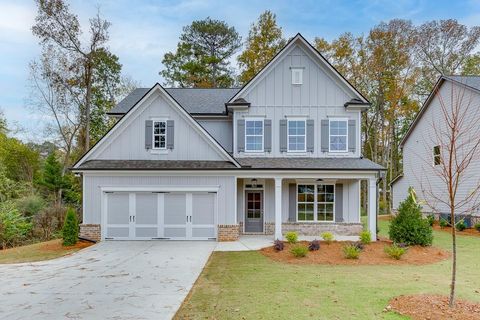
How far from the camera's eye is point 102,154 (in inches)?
622

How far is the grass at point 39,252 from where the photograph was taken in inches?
476

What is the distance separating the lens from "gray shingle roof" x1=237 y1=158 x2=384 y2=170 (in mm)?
15109

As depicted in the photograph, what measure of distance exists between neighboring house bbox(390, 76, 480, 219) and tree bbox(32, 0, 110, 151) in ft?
A: 73.6

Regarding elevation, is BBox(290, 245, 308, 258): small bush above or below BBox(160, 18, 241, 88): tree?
below

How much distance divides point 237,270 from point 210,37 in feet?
97.6

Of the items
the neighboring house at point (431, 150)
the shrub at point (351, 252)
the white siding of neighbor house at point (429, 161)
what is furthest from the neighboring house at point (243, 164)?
the white siding of neighbor house at point (429, 161)

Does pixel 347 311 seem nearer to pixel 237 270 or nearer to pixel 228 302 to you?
pixel 228 302

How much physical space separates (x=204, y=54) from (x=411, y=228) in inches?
1078

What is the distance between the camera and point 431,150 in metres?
22.9

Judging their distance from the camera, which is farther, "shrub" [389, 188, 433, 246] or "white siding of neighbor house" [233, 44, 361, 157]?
"white siding of neighbor house" [233, 44, 361, 157]

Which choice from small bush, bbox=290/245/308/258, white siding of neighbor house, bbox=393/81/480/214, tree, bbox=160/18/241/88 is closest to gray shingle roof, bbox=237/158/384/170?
small bush, bbox=290/245/308/258

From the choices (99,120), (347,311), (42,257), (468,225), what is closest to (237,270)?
(347,311)

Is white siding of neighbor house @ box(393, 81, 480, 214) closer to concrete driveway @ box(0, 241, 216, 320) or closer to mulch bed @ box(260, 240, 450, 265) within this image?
mulch bed @ box(260, 240, 450, 265)

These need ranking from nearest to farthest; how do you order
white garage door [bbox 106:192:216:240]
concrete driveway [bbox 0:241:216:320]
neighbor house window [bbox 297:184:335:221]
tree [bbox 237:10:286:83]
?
concrete driveway [bbox 0:241:216:320]
white garage door [bbox 106:192:216:240]
neighbor house window [bbox 297:184:335:221]
tree [bbox 237:10:286:83]
